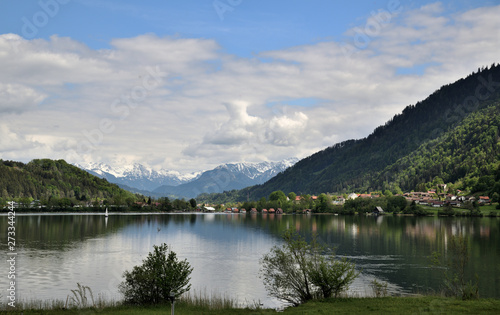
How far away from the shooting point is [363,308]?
30.3 metres

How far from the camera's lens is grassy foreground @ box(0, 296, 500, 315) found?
28.8 meters

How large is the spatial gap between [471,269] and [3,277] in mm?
63745

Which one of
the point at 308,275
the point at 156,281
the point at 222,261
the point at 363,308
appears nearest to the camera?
the point at 363,308

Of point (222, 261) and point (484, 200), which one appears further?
point (484, 200)

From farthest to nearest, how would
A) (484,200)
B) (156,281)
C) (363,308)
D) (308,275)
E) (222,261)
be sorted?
(484,200) → (222,261) → (308,275) → (156,281) → (363,308)

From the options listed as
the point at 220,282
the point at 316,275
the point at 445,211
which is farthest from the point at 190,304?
the point at 445,211

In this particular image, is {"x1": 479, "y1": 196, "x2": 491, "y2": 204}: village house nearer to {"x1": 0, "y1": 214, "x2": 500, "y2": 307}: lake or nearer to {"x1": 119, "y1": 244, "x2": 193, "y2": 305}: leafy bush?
{"x1": 0, "y1": 214, "x2": 500, "y2": 307}: lake

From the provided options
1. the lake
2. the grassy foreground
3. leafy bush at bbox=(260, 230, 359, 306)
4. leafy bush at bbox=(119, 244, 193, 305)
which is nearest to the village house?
the lake

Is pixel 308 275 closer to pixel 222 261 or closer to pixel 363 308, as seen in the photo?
pixel 363 308

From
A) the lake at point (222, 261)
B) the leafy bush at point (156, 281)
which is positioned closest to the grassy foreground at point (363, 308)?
the leafy bush at point (156, 281)

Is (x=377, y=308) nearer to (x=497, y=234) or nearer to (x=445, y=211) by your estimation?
(x=497, y=234)

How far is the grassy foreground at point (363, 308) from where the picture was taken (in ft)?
94.6

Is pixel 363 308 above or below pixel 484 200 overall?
below

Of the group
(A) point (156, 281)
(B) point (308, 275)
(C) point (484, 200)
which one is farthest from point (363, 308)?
(C) point (484, 200)
